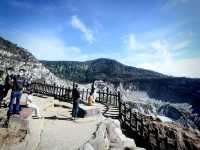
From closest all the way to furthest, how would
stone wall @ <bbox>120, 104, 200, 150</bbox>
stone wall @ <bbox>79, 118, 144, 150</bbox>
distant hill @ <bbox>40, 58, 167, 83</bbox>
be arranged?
stone wall @ <bbox>79, 118, 144, 150</bbox> < stone wall @ <bbox>120, 104, 200, 150</bbox> < distant hill @ <bbox>40, 58, 167, 83</bbox>

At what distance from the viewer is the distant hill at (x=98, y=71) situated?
391 ft

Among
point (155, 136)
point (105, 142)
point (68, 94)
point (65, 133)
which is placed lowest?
point (155, 136)

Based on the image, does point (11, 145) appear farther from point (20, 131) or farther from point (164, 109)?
point (164, 109)

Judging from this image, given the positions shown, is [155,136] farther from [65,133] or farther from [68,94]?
[68,94]

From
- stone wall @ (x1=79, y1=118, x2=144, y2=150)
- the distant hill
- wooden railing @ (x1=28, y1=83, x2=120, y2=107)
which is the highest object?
the distant hill

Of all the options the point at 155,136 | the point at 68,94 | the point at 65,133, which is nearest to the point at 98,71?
the point at 68,94

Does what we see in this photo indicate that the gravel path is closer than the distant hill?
Yes

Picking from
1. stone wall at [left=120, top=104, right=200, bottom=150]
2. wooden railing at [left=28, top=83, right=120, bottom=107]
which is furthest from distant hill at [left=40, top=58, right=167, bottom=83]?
stone wall at [left=120, top=104, right=200, bottom=150]

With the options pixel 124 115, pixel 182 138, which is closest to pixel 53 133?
pixel 124 115

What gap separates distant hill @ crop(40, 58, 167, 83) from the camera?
119100mm

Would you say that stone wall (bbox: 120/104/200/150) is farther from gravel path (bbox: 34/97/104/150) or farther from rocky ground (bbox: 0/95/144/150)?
rocky ground (bbox: 0/95/144/150)

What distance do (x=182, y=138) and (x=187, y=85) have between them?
4365 inches

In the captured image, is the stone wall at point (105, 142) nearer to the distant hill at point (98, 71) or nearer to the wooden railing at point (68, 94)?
the wooden railing at point (68, 94)

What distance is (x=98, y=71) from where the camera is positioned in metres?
142
